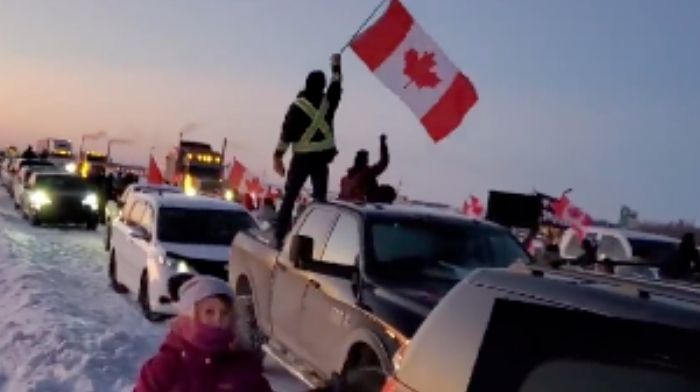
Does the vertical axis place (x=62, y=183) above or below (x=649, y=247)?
above

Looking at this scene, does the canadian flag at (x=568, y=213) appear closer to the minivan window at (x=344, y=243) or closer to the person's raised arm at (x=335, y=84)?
the person's raised arm at (x=335, y=84)

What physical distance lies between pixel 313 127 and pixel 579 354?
861cm

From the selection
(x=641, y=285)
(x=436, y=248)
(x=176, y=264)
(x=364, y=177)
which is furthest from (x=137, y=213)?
(x=641, y=285)

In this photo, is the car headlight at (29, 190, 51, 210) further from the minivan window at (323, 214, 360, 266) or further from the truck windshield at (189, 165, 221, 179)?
the truck windshield at (189, 165, 221, 179)

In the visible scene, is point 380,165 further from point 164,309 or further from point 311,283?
point 311,283

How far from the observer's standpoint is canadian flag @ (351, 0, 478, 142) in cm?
1388

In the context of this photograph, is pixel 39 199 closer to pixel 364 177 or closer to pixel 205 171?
pixel 364 177

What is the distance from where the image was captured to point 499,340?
3230 mm

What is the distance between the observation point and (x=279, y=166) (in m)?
11.9

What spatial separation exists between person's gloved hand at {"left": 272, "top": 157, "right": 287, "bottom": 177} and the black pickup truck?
6.53ft

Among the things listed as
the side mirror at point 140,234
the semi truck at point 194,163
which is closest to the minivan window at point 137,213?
the side mirror at point 140,234

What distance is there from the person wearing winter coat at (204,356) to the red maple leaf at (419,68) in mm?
9848

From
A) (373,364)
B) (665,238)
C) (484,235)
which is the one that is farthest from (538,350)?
(665,238)

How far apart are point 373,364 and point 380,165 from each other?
596 centimetres
